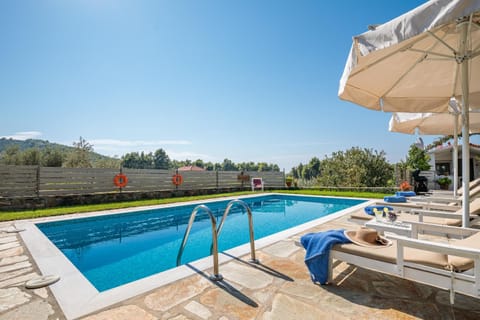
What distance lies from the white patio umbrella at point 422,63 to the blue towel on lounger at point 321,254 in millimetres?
1589

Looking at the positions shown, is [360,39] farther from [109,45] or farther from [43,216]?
[109,45]

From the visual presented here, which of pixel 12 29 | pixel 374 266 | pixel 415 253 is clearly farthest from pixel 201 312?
pixel 12 29

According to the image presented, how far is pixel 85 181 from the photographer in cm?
1040

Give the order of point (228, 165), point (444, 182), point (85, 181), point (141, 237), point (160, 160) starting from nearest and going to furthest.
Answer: point (141, 237) < point (85, 181) < point (444, 182) < point (160, 160) < point (228, 165)

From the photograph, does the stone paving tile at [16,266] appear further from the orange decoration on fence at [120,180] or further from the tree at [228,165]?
the tree at [228,165]

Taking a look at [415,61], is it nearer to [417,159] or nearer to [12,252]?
[12,252]

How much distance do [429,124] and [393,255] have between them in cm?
579

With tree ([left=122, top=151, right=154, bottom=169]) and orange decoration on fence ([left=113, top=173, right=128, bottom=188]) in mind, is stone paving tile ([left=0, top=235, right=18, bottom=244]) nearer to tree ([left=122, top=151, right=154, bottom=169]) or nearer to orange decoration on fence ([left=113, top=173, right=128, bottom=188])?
orange decoration on fence ([left=113, top=173, right=128, bottom=188])

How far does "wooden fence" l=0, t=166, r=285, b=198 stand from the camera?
875 centimetres

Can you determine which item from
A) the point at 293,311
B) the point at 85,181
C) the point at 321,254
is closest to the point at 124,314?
the point at 293,311

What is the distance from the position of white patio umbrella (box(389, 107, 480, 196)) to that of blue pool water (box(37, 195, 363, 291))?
3.68m

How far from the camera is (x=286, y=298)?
7.20ft

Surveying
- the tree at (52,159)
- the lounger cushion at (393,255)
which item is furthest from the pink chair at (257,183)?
the tree at (52,159)

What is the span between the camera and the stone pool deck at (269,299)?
6.39 feet
